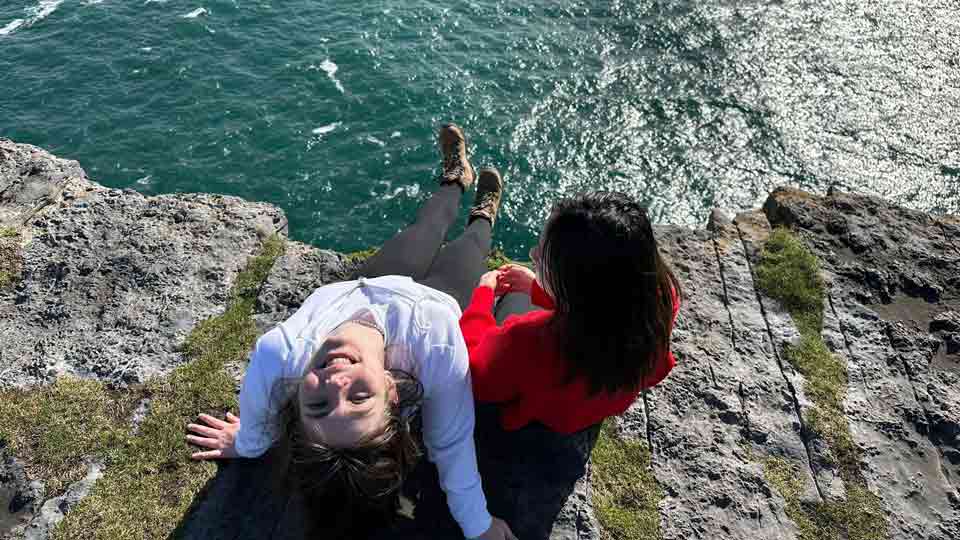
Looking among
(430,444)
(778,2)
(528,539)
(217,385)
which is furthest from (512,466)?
(778,2)

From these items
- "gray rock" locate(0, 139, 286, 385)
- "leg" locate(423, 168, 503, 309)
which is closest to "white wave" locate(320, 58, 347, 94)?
"gray rock" locate(0, 139, 286, 385)

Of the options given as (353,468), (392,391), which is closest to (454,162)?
(392,391)

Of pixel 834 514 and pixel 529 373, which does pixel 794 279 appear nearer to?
pixel 834 514

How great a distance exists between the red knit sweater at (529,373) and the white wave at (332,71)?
1352 cm

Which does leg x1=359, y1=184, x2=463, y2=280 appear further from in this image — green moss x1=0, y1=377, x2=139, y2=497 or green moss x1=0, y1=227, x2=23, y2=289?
green moss x1=0, y1=227, x2=23, y2=289

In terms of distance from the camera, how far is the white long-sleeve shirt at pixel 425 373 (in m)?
4.99

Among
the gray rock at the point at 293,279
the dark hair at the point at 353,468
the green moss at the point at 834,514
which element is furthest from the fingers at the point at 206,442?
the green moss at the point at 834,514

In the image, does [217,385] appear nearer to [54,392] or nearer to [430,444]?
[54,392]

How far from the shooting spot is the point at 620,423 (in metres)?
7.14

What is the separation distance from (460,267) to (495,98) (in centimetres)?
1140

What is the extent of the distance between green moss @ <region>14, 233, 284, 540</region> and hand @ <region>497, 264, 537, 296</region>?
3.41 m

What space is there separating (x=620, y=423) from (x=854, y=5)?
1984cm

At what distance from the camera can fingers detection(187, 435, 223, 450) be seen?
21.3 feet

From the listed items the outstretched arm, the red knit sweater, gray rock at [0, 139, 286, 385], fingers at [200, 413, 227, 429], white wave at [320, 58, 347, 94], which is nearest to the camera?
the outstretched arm
